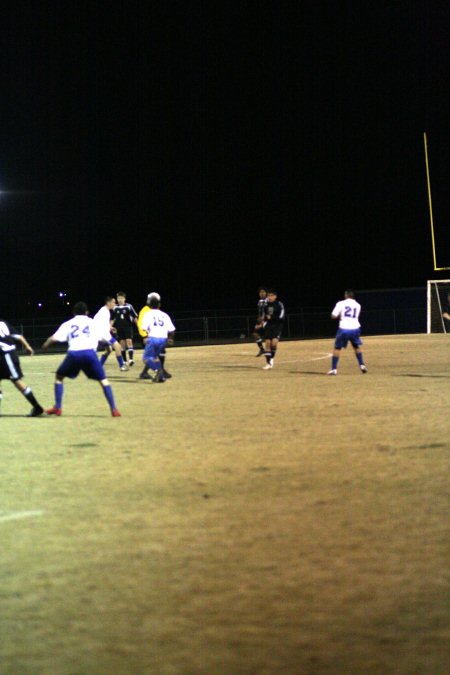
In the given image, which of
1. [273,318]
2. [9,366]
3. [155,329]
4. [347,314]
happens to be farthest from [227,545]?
[273,318]

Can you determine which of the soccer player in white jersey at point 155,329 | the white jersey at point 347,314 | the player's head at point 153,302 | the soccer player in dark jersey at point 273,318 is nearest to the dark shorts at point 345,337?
the white jersey at point 347,314

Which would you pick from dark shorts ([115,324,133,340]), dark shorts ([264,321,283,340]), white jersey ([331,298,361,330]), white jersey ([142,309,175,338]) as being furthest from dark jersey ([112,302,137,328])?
white jersey ([331,298,361,330])

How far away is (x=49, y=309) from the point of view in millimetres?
92375

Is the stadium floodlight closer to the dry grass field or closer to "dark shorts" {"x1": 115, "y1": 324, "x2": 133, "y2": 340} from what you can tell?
"dark shorts" {"x1": 115, "y1": 324, "x2": 133, "y2": 340}

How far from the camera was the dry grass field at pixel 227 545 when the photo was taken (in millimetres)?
4625

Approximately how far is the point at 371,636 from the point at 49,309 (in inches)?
3519

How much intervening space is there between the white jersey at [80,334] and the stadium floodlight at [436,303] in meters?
43.0

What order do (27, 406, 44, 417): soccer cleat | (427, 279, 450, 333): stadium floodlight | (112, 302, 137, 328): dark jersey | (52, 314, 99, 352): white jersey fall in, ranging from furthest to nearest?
(427, 279, 450, 333): stadium floodlight
(112, 302, 137, 328): dark jersey
(27, 406, 44, 417): soccer cleat
(52, 314, 99, 352): white jersey

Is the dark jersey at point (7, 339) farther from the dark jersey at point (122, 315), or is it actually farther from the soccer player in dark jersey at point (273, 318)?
the dark jersey at point (122, 315)

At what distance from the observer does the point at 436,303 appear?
57969 millimetres

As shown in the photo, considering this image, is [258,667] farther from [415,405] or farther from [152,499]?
[415,405]

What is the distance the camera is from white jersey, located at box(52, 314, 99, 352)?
15281 mm

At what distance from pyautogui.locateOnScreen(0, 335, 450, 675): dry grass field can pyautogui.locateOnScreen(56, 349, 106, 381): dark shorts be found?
87 cm

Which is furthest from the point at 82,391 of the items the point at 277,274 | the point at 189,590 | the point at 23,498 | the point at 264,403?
the point at 277,274
